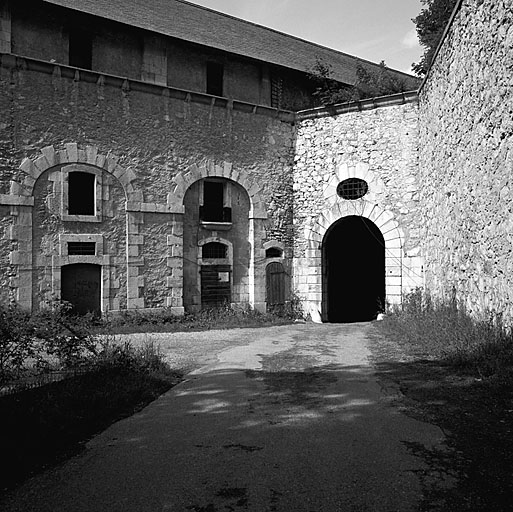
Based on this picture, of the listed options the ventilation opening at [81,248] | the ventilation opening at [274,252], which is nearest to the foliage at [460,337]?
the ventilation opening at [274,252]

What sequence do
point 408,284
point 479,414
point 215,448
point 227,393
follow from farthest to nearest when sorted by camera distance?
point 408,284 < point 227,393 < point 479,414 < point 215,448

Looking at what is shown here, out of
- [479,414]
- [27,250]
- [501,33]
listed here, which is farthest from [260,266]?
[479,414]

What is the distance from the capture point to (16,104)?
1277 centimetres

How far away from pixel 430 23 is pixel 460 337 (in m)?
14.9

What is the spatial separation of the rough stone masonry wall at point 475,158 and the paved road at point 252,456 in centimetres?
298

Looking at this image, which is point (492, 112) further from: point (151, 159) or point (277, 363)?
point (151, 159)

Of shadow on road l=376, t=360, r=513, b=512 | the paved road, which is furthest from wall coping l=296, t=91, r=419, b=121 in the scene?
the paved road

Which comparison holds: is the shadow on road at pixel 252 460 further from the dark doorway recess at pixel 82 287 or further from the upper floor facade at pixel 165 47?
the upper floor facade at pixel 165 47

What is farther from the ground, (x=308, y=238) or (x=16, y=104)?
(x=16, y=104)

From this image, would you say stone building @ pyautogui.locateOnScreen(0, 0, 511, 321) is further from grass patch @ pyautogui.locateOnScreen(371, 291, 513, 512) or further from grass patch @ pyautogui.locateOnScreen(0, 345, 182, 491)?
grass patch @ pyautogui.locateOnScreen(0, 345, 182, 491)

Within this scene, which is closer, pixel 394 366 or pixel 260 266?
pixel 394 366

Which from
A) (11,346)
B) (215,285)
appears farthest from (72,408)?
(215,285)

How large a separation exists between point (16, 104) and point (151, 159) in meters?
3.60

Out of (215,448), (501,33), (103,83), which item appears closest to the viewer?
(215,448)
